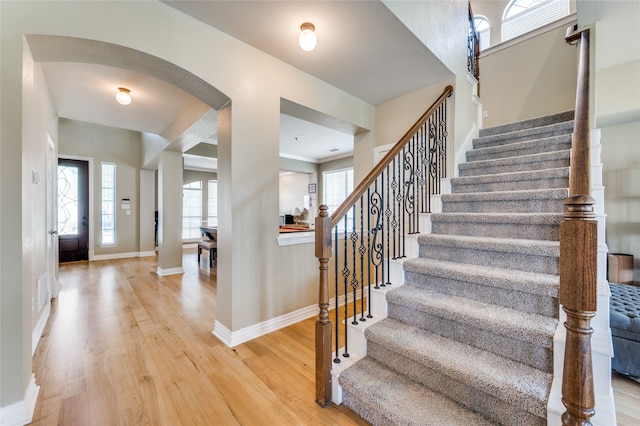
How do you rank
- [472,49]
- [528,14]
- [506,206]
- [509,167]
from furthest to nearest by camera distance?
[528,14]
[472,49]
[509,167]
[506,206]

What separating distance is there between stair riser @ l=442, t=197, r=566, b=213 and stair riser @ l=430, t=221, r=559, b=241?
255 millimetres

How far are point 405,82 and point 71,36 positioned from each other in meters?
3.11

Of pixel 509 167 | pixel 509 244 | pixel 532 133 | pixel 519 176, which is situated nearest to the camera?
pixel 509 244

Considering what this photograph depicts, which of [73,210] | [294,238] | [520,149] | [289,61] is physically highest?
[289,61]

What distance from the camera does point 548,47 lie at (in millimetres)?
4125

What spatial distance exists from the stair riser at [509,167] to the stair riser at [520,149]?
11.6 inches

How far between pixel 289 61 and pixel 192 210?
7.72m

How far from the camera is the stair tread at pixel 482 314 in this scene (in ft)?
4.31

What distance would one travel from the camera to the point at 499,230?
2061 millimetres

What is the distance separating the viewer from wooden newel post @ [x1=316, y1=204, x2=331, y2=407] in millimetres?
1583

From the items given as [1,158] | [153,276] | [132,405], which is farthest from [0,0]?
[153,276]

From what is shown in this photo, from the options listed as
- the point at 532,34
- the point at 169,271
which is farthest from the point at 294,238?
the point at 532,34

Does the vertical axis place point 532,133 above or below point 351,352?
above

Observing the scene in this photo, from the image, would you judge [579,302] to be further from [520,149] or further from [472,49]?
[472,49]
